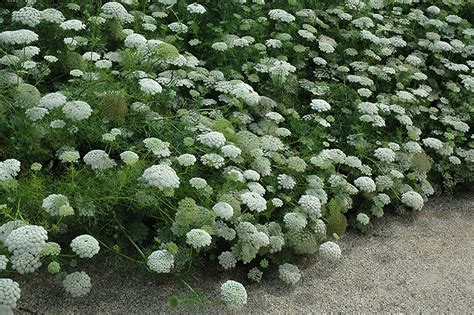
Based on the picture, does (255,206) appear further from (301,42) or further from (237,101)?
(301,42)

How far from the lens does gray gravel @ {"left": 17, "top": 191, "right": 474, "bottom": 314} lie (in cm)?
378

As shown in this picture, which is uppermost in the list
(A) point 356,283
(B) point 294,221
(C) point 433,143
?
(B) point 294,221

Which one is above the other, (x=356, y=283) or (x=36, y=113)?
(x=36, y=113)

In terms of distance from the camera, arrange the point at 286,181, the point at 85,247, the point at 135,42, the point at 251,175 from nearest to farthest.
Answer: the point at 85,247, the point at 251,175, the point at 286,181, the point at 135,42

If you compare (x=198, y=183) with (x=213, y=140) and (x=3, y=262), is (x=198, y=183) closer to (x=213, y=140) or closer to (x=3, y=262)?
(x=213, y=140)

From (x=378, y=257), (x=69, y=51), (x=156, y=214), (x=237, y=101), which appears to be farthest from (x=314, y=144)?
(x=69, y=51)

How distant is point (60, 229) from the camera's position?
3803 mm

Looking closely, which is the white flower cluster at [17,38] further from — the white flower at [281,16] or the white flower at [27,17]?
the white flower at [281,16]

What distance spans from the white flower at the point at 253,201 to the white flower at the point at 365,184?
36.5 inches

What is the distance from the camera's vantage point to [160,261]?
3.69 metres

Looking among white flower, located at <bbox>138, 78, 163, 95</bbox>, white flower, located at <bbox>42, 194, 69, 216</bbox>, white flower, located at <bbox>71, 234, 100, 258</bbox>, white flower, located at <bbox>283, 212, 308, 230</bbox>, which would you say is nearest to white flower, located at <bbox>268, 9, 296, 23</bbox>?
white flower, located at <bbox>138, 78, 163, 95</bbox>

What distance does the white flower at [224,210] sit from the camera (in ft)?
12.8

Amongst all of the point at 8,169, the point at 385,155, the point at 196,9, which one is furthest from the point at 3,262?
the point at 196,9

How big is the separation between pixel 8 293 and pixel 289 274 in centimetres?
166
